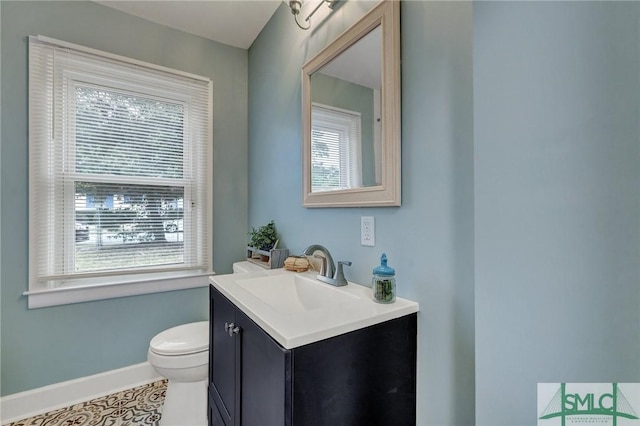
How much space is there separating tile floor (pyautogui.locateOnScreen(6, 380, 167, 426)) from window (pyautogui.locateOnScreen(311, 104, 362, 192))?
168cm

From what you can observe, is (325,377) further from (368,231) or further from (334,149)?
(334,149)

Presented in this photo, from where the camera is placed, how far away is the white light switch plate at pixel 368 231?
1112mm

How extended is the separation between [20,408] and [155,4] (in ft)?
8.82

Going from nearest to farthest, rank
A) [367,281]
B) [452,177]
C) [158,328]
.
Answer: [452,177], [367,281], [158,328]

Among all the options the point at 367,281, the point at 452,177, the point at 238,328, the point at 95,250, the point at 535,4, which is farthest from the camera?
the point at 95,250

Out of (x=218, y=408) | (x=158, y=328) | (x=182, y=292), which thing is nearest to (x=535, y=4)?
(x=218, y=408)

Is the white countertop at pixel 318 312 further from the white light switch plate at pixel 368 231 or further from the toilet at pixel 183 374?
the toilet at pixel 183 374

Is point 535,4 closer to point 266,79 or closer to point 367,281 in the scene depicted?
point 367,281

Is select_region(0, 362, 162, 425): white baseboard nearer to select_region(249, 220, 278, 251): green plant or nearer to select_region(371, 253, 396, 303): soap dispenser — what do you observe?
select_region(249, 220, 278, 251): green plant

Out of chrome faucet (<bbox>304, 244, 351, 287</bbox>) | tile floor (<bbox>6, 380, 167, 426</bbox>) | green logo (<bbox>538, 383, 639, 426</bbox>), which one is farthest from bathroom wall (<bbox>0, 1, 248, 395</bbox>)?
green logo (<bbox>538, 383, 639, 426</bbox>)

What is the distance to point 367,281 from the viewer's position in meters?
1.15

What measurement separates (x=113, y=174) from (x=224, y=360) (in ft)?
5.08

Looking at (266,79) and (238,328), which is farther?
(266,79)

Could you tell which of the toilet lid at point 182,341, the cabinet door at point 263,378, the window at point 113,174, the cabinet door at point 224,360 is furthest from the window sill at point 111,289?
the cabinet door at point 263,378
